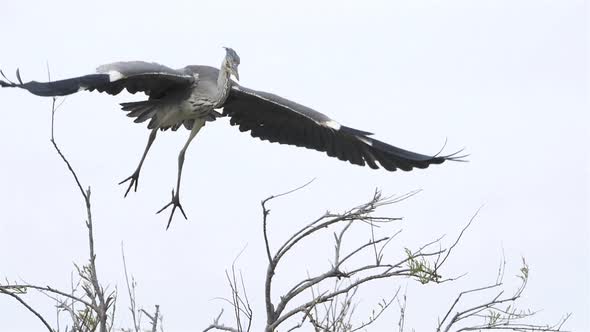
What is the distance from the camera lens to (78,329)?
442 cm

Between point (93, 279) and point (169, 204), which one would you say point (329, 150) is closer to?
point (169, 204)

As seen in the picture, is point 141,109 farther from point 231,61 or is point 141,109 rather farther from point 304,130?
point 304,130

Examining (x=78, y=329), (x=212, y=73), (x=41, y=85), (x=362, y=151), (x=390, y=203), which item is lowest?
(x=78, y=329)

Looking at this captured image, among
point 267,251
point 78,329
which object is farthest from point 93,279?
point 267,251

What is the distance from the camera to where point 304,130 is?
8070mm

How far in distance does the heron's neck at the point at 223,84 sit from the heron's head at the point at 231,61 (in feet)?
0.09

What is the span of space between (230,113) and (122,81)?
1340 millimetres

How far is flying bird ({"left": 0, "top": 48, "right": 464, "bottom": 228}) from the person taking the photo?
24.3 feet

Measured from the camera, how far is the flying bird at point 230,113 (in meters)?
7.42

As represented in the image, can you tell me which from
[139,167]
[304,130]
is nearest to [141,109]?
[139,167]

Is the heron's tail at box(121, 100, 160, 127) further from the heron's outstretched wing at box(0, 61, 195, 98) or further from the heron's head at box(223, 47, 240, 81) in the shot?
the heron's head at box(223, 47, 240, 81)

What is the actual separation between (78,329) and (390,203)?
5.02 feet

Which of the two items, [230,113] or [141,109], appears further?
[230,113]

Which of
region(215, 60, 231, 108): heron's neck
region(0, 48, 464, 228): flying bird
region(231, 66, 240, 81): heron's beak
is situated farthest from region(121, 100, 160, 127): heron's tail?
region(231, 66, 240, 81): heron's beak
